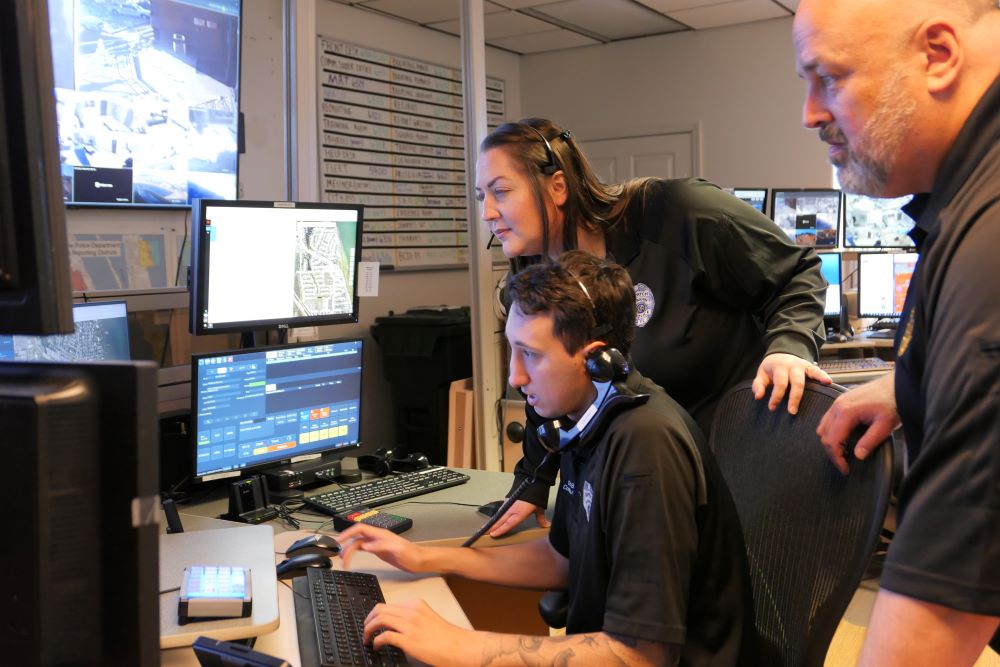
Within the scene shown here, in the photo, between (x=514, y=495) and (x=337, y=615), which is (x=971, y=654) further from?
(x=514, y=495)

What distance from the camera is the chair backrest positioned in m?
1.11

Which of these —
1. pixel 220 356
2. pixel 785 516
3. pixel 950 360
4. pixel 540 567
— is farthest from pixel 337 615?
pixel 950 360

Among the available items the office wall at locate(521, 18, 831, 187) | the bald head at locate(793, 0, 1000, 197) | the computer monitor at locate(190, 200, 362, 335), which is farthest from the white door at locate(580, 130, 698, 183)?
the bald head at locate(793, 0, 1000, 197)

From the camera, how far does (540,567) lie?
1.56 metres

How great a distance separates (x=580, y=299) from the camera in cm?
141

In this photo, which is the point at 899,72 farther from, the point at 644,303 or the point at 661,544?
the point at 644,303

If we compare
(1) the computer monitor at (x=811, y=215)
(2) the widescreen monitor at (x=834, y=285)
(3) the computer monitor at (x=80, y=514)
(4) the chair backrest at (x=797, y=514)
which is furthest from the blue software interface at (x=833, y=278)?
(3) the computer monitor at (x=80, y=514)

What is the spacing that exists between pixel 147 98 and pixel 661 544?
123 inches

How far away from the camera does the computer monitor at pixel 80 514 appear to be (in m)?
0.55

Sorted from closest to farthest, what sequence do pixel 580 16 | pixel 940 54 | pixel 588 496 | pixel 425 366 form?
pixel 940 54 < pixel 588 496 < pixel 425 366 < pixel 580 16

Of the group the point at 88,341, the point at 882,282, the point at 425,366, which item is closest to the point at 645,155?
the point at 882,282

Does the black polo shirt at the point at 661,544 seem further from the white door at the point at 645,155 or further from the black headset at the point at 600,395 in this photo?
the white door at the point at 645,155

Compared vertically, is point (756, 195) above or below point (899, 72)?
above

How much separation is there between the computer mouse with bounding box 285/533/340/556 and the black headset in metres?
0.47
